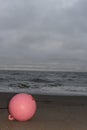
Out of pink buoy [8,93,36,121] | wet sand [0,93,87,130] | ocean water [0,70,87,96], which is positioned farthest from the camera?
ocean water [0,70,87,96]

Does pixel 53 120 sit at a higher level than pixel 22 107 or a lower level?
lower

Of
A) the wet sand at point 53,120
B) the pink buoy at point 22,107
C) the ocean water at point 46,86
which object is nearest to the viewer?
the wet sand at point 53,120

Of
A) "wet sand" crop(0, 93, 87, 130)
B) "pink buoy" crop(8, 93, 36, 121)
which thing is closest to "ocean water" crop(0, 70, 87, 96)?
"wet sand" crop(0, 93, 87, 130)

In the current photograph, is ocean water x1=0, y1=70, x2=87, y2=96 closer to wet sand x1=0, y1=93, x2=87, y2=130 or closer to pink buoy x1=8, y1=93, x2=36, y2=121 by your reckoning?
wet sand x1=0, y1=93, x2=87, y2=130

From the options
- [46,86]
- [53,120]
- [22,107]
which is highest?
[22,107]

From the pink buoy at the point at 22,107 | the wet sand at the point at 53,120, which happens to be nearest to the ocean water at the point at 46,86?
the wet sand at the point at 53,120

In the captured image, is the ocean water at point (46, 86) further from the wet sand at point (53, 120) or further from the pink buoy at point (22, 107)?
the pink buoy at point (22, 107)

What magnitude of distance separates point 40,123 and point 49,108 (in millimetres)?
2756

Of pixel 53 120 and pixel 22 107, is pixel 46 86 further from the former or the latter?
pixel 22 107

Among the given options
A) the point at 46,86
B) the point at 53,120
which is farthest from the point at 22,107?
the point at 46,86

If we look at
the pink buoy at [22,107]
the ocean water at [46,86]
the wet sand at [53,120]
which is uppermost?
the pink buoy at [22,107]

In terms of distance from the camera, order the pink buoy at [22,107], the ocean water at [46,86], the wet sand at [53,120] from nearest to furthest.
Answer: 1. the wet sand at [53,120]
2. the pink buoy at [22,107]
3. the ocean water at [46,86]

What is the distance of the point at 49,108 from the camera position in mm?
11227

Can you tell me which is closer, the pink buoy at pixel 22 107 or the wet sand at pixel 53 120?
the wet sand at pixel 53 120
